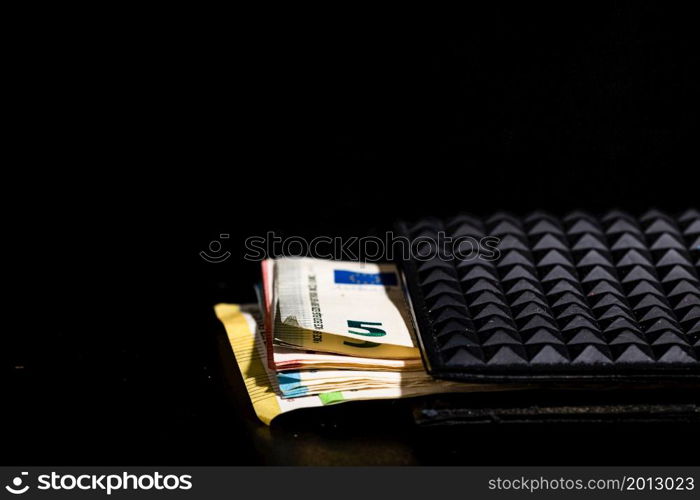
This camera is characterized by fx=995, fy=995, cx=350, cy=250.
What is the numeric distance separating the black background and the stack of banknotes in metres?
0.09

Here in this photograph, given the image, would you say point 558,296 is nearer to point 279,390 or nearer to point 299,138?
point 279,390

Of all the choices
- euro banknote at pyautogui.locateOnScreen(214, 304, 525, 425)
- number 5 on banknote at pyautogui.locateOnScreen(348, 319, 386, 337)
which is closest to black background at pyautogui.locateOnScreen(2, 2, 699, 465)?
euro banknote at pyautogui.locateOnScreen(214, 304, 525, 425)

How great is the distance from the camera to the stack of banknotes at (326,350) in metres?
1.14

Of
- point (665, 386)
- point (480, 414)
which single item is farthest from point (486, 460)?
point (665, 386)

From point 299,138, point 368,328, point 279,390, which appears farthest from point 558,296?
point 299,138

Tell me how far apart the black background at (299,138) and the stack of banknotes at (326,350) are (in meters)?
0.09

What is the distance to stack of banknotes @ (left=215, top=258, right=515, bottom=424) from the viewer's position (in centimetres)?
114

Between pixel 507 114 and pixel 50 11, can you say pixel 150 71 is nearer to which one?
pixel 50 11

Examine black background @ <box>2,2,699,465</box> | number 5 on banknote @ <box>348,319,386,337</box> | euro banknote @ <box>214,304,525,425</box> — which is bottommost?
euro banknote @ <box>214,304,525,425</box>

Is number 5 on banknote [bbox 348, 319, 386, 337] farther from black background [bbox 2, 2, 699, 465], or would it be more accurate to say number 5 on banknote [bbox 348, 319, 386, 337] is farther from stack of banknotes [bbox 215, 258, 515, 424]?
black background [bbox 2, 2, 699, 465]

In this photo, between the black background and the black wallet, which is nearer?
the black wallet

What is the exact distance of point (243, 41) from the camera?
1407mm

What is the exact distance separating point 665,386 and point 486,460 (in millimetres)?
227

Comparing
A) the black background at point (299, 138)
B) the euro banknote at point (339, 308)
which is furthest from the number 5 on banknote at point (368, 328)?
the black background at point (299, 138)
